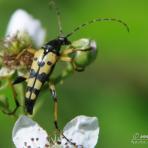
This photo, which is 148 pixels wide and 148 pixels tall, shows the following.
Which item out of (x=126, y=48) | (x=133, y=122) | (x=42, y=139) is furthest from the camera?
(x=126, y=48)

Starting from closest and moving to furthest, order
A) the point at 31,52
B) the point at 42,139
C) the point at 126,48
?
the point at 42,139
the point at 31,52
the point at 126,48

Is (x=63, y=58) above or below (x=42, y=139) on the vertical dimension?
above

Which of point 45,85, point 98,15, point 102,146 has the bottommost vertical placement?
point 102,146

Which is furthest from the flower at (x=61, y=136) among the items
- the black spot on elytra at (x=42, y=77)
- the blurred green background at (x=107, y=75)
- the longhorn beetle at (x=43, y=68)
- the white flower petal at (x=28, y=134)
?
the blurred green background at (x=107, y=75)

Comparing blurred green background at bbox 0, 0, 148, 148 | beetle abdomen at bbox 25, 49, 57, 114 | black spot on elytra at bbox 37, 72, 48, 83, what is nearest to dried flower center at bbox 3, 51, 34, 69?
beetle abdomen at bbox 25, 49, 57, 114

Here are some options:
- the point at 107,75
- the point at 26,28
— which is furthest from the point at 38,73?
the point at 107,75

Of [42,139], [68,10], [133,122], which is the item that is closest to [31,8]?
[68,10]

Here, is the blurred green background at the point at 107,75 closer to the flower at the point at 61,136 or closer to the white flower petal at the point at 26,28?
the white flower petal at the point at 26,28

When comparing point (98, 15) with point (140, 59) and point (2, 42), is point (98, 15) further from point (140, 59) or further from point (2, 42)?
point (2, 42)
